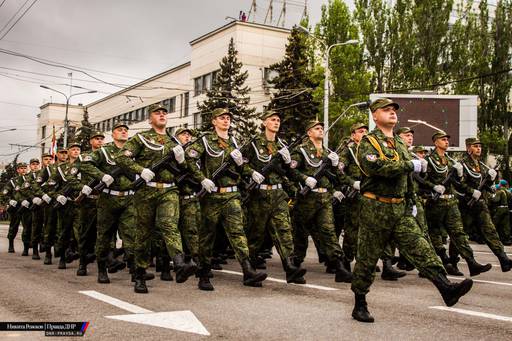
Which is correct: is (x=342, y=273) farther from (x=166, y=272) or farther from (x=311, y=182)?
(x=166, y=272)

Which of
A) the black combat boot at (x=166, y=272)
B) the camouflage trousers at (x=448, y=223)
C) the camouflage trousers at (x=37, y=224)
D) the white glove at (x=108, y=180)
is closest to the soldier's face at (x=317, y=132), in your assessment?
the camouflage trousers at (x=448, y=223)

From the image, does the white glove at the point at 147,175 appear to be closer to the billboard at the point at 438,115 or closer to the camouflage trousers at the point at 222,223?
the camouflage trousers at the point at 222,223

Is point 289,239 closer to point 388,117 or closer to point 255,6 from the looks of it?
point 388,117

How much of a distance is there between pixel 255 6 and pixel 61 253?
4433 cm

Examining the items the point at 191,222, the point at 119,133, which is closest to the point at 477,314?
the point at 191,222

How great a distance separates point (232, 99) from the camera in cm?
3597

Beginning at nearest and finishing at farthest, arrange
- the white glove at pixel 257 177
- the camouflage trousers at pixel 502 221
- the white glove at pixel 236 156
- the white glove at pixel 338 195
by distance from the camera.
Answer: the white glove at pixel 236 156, the white glove at pixel 257 177, the white glove at pixel 338 195, the camouflage trousers at pixel 502 221

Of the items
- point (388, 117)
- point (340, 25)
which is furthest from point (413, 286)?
point (340, 25)

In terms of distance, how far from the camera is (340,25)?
37.2 meters

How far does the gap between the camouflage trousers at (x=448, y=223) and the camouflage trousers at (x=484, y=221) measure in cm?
49

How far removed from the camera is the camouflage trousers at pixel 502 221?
683 inches

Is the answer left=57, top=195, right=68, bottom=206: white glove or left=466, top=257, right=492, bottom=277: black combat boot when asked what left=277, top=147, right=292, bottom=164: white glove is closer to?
left=466, top=257, right=492, bottom=277: black combat boot

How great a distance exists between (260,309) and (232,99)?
30470 millimetres

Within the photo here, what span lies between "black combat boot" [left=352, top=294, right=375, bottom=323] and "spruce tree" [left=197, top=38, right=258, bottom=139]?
30.5 metres
